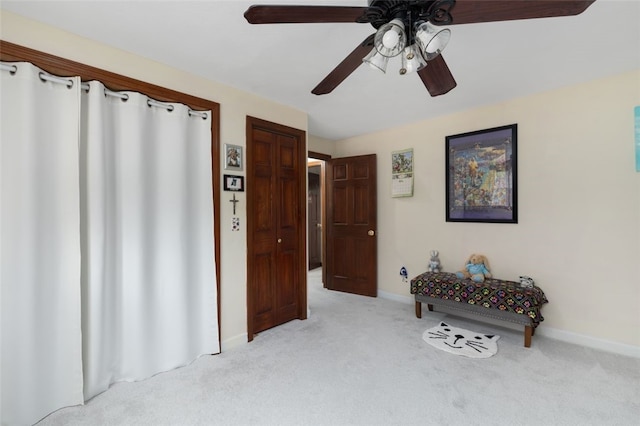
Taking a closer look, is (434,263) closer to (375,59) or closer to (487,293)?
(487,293)

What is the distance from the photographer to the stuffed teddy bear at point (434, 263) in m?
3.60

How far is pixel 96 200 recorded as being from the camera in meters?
1.97

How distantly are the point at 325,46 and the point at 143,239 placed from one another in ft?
6.42

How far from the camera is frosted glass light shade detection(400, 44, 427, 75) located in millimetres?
1497

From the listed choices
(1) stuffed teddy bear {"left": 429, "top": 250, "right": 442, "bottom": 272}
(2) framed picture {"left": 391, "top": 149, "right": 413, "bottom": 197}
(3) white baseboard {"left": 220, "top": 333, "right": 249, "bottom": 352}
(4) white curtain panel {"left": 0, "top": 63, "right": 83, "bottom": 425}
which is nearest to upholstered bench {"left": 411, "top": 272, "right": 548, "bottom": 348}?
(1) stuffed teddy bear {"left": 429, "top": 250, "right": 442, "bottom": 272}

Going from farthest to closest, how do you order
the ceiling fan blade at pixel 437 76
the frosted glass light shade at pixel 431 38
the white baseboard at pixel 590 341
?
the white baseboard at pixel 590 341 < the ceiling fan blade at pixel 437 76 < the frosted glass light shade at pixel 431 38

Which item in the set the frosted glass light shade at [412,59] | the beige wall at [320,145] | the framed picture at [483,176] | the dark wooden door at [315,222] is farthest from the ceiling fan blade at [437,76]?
the dark wooden door at [315,222]

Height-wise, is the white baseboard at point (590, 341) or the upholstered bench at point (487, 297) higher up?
the upholstered bench at point (487, 297)

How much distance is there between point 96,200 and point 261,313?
1.80m

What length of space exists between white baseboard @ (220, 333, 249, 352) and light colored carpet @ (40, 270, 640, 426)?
8cm

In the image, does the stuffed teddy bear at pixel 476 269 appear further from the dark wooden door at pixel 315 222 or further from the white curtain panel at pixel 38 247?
the dark wooden door at pixel 315 222

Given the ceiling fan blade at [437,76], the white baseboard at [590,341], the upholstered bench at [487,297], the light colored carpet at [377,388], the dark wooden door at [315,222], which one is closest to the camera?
the ceiling fan blade at [437,76]

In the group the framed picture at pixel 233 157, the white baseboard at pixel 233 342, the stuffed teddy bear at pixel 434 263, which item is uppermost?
the framed picture at pixel 233 157

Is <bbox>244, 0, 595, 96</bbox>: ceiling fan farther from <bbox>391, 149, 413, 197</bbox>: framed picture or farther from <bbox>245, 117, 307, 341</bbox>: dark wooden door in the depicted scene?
<bbox>391, 149, 413, 197</bbox>: framed picture
